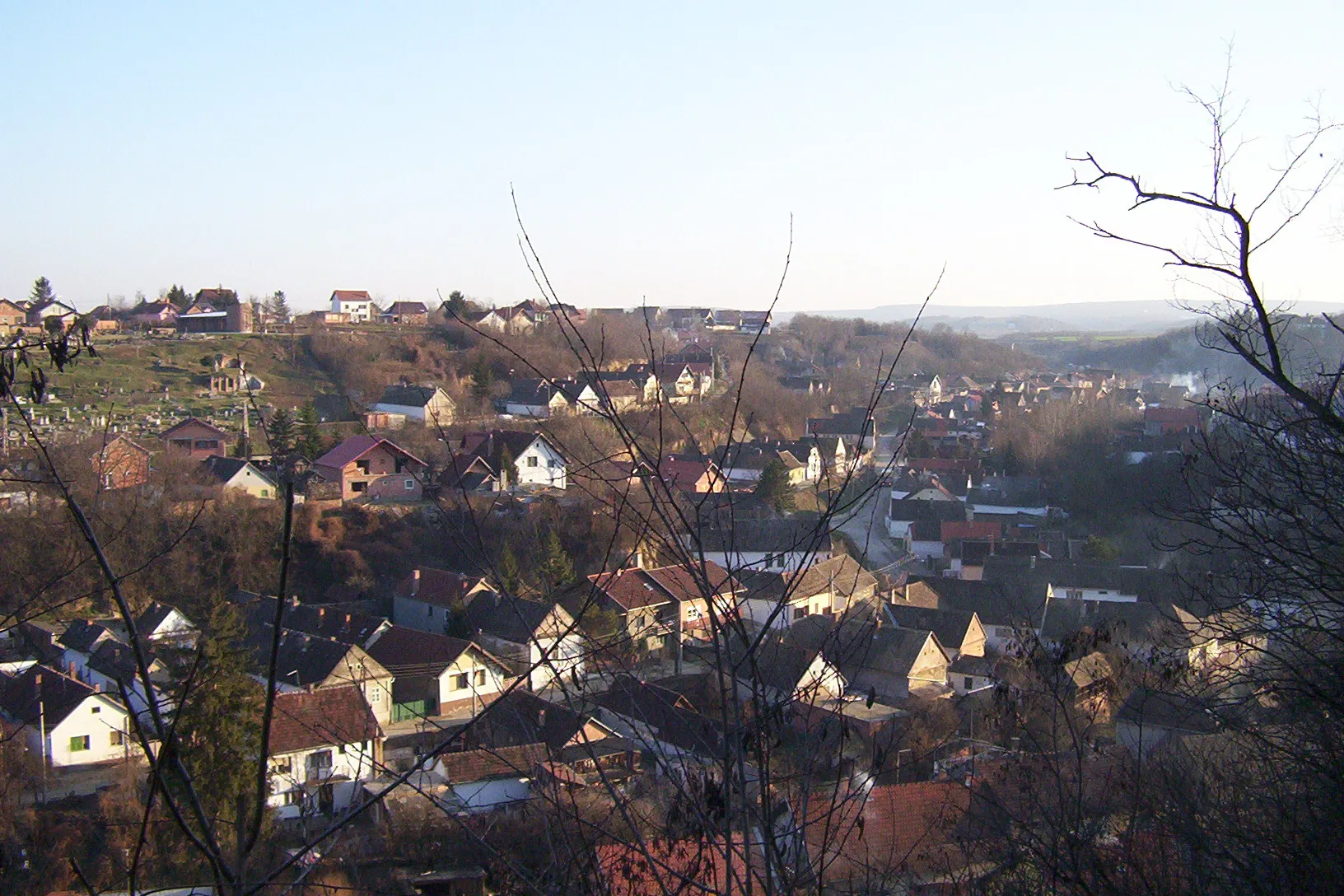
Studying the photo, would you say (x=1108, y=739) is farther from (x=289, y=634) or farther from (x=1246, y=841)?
(x=289, y=634)

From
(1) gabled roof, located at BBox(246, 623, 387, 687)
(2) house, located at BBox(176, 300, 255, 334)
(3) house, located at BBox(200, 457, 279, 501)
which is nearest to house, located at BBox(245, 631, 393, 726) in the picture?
(1) gabled roof, located at BBox(246, 623, 387, 687)

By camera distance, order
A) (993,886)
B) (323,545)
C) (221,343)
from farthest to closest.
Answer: (221,343)
(323,545)
(993,886)

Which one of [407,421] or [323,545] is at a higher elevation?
[407,421]

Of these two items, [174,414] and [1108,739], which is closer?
[1108,739]

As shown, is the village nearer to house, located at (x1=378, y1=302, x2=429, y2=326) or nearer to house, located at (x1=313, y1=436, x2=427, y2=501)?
house, located at (x1=313, y1=436, x2=427, y2=501)

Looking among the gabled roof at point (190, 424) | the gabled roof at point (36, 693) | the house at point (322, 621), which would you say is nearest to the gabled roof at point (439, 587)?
the house at point (322, 621)

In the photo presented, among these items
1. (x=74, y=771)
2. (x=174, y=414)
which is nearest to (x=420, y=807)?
(x=74, y=771)

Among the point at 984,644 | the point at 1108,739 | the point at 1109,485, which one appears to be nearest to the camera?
the point at 1108,739

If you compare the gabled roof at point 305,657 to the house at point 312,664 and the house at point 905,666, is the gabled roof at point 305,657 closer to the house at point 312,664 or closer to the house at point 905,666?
the house at point 312,664
